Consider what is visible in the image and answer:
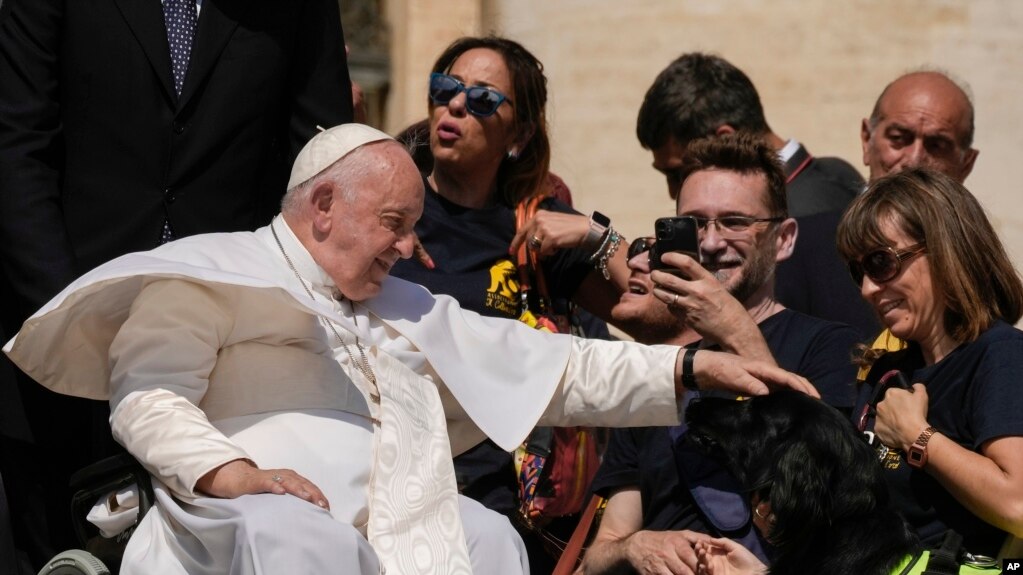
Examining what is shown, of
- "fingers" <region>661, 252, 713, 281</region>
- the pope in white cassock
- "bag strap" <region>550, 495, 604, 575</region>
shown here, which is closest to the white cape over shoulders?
the pope in white cassock

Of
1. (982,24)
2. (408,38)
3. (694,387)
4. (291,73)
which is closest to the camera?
(694,387)

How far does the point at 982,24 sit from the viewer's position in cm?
1027

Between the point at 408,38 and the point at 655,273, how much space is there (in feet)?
27.7

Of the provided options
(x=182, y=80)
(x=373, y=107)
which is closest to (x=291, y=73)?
(x=182, y=80)

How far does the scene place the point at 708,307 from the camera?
5621 millimetres

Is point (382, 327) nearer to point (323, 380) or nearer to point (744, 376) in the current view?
point (323, 380)

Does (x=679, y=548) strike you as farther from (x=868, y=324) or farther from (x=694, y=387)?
(x=868, y=324)

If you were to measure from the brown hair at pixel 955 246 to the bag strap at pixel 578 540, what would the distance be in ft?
3.86

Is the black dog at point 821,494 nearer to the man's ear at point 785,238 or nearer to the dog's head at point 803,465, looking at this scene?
the dog's head at point 803,465

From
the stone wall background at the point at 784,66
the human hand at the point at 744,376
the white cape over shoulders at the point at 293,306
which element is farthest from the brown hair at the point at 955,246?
the stone wall background at the point at 784,66

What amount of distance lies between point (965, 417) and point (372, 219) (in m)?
1.75

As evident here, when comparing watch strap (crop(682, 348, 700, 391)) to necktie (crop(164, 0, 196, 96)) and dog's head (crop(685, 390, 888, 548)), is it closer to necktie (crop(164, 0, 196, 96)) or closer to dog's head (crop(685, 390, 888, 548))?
dog's head (crop(685, 390, 888, 548))

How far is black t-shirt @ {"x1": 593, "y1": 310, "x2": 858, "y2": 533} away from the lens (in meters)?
5.69

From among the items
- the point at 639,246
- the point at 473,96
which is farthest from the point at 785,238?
the point at 473,96
